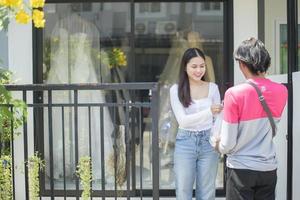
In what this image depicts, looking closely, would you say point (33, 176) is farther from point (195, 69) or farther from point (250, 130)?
point (250, 130)

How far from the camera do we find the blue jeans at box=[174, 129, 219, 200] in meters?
4.65

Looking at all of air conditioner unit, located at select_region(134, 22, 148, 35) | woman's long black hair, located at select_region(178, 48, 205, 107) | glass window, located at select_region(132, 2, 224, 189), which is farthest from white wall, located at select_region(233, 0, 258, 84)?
air conditioner unit, located at select_region(134, 22, 148, 35)

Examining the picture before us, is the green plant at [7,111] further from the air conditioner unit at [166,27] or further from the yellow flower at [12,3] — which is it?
the air conditioner unit at [166,27]

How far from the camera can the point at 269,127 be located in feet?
12.2

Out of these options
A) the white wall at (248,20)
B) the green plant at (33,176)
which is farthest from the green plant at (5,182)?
the white wall at (248,20)

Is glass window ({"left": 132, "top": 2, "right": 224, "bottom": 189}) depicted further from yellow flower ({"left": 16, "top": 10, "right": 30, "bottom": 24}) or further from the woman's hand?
yellow flower ({"left": 16, "top": 10, "right": 30, "bottom": 24})

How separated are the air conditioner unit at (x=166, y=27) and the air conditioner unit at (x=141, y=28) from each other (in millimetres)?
155

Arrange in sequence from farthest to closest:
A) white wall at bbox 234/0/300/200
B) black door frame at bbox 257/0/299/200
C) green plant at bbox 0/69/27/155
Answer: white wall at bbox 234/0/300/200 < black door frame at bbox 257/0/299/200 < green plant at bbox 0/69/27/155

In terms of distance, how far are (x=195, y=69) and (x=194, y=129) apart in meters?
0.48

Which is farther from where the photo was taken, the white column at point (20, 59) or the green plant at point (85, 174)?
the white column at point (20, 59)

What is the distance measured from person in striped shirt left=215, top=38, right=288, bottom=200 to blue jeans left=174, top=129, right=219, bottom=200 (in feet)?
2.74

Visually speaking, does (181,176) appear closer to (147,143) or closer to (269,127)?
(269,127)

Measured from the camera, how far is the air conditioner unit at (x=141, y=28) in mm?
7477

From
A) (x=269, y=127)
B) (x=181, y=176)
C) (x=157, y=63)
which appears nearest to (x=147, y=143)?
(x=157, y=63)
